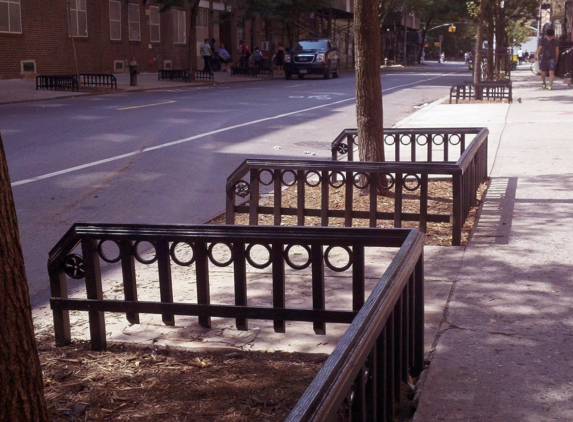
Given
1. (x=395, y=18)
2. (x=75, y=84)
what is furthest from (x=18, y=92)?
(x=395, y=18)

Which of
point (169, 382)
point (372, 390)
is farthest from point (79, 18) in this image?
point (372, 390)

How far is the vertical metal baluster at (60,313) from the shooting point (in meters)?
4.38

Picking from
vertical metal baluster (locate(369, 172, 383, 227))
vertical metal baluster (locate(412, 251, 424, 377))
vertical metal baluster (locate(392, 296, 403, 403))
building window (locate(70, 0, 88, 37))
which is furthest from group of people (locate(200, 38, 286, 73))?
vertical metal baluster (locate(392, 296, 403, 403))

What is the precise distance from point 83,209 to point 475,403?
19.4 feet

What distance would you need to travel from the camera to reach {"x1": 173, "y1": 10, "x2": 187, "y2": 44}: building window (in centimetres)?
4506

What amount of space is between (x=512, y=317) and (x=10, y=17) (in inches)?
1204

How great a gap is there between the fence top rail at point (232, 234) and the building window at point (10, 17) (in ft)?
96.3

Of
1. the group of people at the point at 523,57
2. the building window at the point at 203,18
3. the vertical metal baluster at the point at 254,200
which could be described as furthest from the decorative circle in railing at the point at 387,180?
the group of people at the point at 523,57

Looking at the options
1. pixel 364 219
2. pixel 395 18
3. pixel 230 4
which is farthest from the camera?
pixel 395 18

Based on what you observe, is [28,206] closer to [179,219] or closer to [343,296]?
[179,219]

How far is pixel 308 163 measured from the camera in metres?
6.87

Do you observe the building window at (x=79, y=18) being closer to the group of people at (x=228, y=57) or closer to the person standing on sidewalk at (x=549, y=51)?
the group of people at (x=228, y=57)

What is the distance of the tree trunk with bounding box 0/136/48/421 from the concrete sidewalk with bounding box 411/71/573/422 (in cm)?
162

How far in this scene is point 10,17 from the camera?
31.3m
